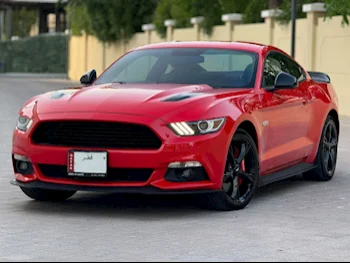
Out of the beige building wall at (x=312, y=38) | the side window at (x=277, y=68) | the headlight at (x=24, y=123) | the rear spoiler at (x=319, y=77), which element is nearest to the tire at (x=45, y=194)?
the headlight at (x=24, y=123)

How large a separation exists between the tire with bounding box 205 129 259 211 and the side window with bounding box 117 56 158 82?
1.37 metres

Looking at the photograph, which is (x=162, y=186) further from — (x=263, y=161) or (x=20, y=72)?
(x=20, y=72)

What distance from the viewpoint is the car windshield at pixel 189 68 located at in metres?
9.80

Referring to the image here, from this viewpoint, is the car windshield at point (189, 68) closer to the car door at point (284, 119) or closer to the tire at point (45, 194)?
the car door at point (284, 119)

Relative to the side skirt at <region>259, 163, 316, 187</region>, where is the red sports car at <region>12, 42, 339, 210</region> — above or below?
above

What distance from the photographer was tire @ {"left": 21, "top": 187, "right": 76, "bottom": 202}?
9344mm

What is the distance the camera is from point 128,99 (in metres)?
8.79

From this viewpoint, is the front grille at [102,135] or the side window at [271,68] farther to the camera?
the side window at [271,68]

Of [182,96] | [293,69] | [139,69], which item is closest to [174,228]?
[182,96]

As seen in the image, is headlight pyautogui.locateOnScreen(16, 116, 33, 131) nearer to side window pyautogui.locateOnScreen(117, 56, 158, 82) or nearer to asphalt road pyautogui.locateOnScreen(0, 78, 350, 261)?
asphalt road pyautogui.locateOnScreen(0, 78, 350, 261)

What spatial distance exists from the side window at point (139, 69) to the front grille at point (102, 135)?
1.47m

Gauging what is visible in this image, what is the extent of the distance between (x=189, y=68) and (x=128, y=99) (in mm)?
1304

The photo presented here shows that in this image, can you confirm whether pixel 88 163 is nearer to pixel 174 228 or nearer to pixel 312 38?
pixel 174 228

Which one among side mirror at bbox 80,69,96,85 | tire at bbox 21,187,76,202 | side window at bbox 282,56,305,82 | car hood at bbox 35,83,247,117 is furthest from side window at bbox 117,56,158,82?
side window at bbox 282,56,305,82
